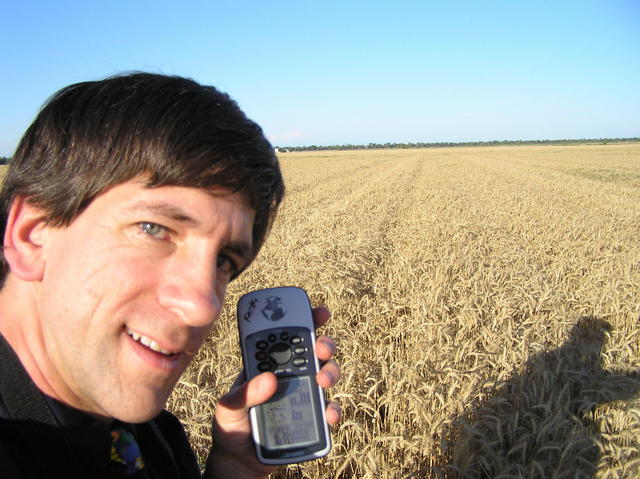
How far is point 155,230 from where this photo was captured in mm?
1105

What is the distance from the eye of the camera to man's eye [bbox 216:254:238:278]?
130 cm

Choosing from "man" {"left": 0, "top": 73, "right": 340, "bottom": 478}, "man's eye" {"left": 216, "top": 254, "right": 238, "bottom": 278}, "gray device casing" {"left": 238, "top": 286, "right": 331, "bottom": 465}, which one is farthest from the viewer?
"gray device casing" {"left": 238, "top": 286, "right": 331, "bottom": 465}

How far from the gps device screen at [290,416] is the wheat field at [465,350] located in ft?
3.19

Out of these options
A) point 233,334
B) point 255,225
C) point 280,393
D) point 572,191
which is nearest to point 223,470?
point 280,393

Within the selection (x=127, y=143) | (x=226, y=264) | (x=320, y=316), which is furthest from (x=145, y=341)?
(x=320, y=316)

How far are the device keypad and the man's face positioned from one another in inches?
19.9

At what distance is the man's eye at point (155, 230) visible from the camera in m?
1.09

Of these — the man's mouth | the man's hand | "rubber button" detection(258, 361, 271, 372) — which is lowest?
the man's hand

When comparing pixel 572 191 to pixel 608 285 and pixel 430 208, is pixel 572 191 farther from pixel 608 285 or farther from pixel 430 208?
pixel 608 285

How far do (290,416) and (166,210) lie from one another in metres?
0.85

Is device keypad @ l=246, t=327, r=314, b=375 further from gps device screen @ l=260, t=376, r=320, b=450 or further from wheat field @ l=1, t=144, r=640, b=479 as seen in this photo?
wheat field @ l=1, t=144, r=640, b=479

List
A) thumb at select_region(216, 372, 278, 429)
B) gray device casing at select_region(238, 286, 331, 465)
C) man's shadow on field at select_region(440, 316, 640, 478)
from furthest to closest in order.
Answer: man's shadow on field at select_region(440, 316, 640, 478), gray device casing at select_region(238, 286, 331, 465), thumb at select_region(216, 372, 278, 429)

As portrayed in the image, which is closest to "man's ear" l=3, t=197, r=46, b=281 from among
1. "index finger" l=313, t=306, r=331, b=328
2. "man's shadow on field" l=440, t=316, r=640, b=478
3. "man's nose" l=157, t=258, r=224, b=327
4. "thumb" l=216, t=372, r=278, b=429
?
"man's nose" l=157, t=258, r=224, b=327

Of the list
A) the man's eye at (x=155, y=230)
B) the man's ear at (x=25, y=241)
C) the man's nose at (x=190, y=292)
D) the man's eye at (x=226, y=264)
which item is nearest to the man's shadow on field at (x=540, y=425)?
the man's eye at (x=226, y=264)
